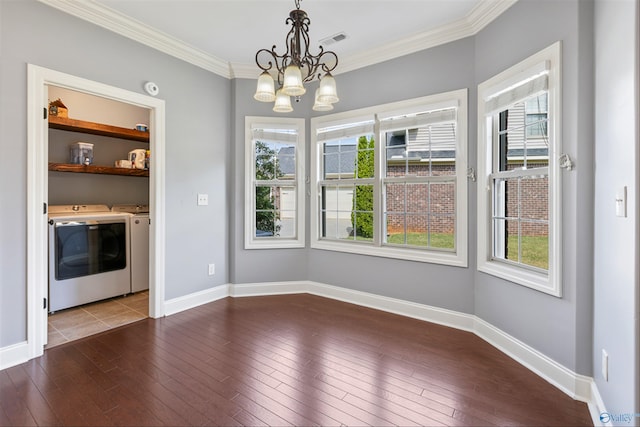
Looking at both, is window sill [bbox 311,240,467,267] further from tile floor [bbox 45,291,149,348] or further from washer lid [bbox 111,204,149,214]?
A: washer lid [bbox 111,204,149,214]

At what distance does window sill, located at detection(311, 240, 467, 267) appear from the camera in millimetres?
2986

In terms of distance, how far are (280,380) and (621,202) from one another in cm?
217

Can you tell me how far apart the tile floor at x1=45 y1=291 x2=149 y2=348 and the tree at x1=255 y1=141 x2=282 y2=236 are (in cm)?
169

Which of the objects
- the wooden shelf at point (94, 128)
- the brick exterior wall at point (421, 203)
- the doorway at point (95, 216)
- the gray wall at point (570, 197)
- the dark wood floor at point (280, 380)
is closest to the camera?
the dark wood floor at point (280, 380)

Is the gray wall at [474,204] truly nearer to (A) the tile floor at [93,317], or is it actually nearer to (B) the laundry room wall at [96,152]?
(A) the tile floor at [93,317]

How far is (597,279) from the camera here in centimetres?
182

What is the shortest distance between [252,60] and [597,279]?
3.82 meters

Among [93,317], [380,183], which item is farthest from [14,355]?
[380,183]

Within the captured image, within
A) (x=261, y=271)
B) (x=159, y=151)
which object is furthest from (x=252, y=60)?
(x=261, y=271)

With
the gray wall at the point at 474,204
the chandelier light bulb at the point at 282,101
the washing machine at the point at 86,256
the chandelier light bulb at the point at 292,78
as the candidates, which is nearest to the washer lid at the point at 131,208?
the washing machine at the point at 86,256

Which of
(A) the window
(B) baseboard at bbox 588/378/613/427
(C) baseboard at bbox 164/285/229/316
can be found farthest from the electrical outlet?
(B) baseboard at bbox 588/378/613/427

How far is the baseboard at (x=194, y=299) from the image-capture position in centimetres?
333

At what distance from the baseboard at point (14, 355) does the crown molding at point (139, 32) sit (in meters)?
2.66

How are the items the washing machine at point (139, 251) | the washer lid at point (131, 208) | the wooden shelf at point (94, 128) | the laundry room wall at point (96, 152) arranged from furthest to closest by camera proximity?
the washer lid at point (131, 208), the washing machine at point (139, 251), the laundry room wall at point (96, 152), the wooden shelf at point (94, 128)
